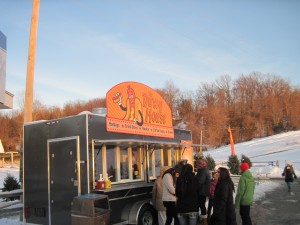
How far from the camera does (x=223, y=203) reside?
19.9ft

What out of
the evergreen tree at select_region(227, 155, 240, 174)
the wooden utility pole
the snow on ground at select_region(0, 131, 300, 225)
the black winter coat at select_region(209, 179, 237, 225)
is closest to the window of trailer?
the black winter coat at select_region(209, 179, 237, 225)

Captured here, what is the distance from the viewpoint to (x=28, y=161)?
830cm

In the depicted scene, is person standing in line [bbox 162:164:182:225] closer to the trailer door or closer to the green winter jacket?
the green winter jacket

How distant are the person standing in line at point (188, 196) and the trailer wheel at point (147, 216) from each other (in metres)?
1.54

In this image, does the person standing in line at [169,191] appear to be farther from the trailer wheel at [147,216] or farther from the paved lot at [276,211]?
the paved lot at [276,211]

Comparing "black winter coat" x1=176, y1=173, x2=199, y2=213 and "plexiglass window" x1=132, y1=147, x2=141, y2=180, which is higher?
"plexiglass window" x1=132, y1=147, x2=141, y2=180

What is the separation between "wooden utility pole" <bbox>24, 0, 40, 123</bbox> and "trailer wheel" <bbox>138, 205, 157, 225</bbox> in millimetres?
5711

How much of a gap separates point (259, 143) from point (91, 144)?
53.2 meters

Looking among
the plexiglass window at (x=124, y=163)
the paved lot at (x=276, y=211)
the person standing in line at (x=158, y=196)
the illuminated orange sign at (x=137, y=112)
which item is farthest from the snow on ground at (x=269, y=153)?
the person standing in line at (x=158, y=196)

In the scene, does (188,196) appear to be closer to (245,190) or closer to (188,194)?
(188,194)

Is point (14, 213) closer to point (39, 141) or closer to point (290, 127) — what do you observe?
point (39, 141)

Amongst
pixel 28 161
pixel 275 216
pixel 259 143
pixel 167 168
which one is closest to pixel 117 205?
pixel 167 168

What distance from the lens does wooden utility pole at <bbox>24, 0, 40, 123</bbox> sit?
1185cm

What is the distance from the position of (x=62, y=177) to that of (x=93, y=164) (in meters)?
0.82
